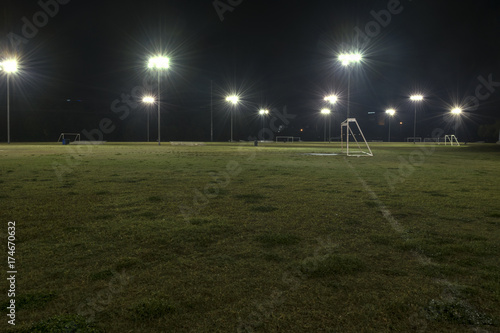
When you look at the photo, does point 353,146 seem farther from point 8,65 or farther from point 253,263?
point 253,263

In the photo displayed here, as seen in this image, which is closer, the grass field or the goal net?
the grass field

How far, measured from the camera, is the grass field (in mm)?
2477

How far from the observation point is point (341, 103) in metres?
73.2

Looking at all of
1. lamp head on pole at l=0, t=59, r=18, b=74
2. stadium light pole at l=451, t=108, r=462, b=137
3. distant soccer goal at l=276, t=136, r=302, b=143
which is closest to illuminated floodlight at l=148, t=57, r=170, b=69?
lamp head on pole at l=0, t=59, r=18, b=74

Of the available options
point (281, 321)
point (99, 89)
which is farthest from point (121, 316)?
point (99, 89)

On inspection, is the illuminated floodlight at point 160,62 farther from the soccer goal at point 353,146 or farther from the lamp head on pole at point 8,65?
the soccer goal at point 353,146

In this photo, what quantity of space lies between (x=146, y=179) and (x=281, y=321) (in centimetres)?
804

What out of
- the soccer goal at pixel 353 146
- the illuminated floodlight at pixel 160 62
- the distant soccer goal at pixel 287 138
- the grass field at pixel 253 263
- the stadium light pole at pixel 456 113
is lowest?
the grass field at pixel 253 263

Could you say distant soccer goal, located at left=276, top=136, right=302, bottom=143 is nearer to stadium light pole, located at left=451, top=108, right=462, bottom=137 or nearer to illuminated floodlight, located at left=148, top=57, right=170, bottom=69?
stadium light pole, located at left=451, top=108, right=462, bottom=137

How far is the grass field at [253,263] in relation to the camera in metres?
2.48

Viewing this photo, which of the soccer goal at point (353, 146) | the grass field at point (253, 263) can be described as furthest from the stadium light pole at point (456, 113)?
the grass field at point (253, 263)

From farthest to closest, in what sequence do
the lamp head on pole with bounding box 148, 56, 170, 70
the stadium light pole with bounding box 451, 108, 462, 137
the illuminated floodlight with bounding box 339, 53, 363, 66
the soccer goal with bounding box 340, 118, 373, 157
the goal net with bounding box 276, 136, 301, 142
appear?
the goal net with bounding box 276, 136, 301, 142, the stadium light pole with bounding box 451, 108, 462, 137, the lamp head on pole with bounding box 148, 56, 170, 70, the illuminated floodlight with bounding box 339, 53, 363, 66, the soccer goal with bounding box 340, 118, 373, 157

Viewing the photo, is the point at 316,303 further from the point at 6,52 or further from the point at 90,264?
the point at 6,52

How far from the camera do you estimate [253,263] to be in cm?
349
